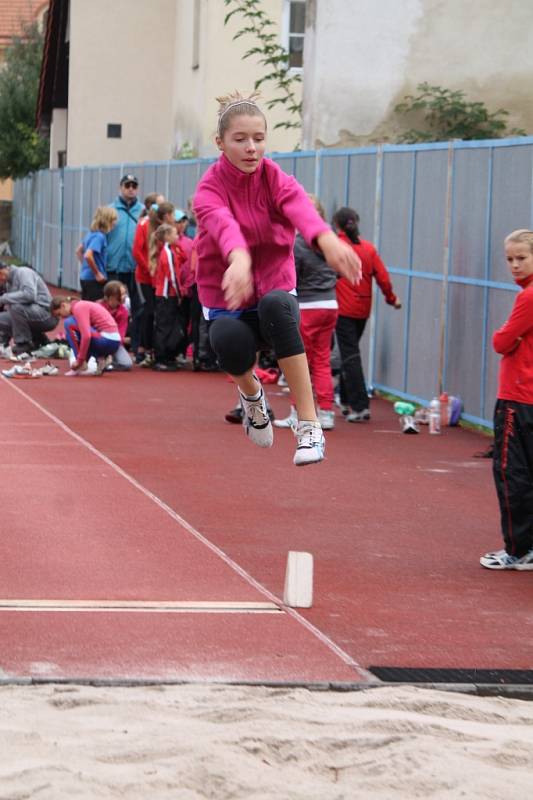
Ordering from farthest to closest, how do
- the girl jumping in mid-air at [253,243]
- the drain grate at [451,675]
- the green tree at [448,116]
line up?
the green tree at [448,116], the girl jumping in mid-air at [253,243], the drain grate at [451,675]

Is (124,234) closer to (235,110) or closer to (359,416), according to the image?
(359,416)

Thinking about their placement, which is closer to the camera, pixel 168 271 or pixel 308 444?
pixel 308 444

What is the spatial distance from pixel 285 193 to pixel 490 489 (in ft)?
18.3

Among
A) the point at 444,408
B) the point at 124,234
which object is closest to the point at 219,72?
the point at 124,234

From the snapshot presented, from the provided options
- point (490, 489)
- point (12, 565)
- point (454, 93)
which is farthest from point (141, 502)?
point (454, 93)

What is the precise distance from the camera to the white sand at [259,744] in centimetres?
501

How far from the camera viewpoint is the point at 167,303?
1914 cm

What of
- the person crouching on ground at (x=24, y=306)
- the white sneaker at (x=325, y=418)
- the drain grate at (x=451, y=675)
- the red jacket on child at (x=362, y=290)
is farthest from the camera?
the person crouching on ground at (x=24, y=306)

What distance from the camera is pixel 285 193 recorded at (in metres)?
6.81

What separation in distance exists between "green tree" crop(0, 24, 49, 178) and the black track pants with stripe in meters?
37.9

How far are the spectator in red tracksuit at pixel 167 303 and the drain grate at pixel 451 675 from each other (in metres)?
12.2

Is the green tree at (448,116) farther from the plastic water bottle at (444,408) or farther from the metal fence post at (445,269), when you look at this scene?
the plastic water bottle at (444,408)

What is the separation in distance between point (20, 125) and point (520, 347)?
39.7 meters

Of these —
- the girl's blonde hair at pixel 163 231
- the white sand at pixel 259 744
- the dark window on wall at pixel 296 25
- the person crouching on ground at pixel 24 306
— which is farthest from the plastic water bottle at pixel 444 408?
the dark window on wall at pixel 296 25
